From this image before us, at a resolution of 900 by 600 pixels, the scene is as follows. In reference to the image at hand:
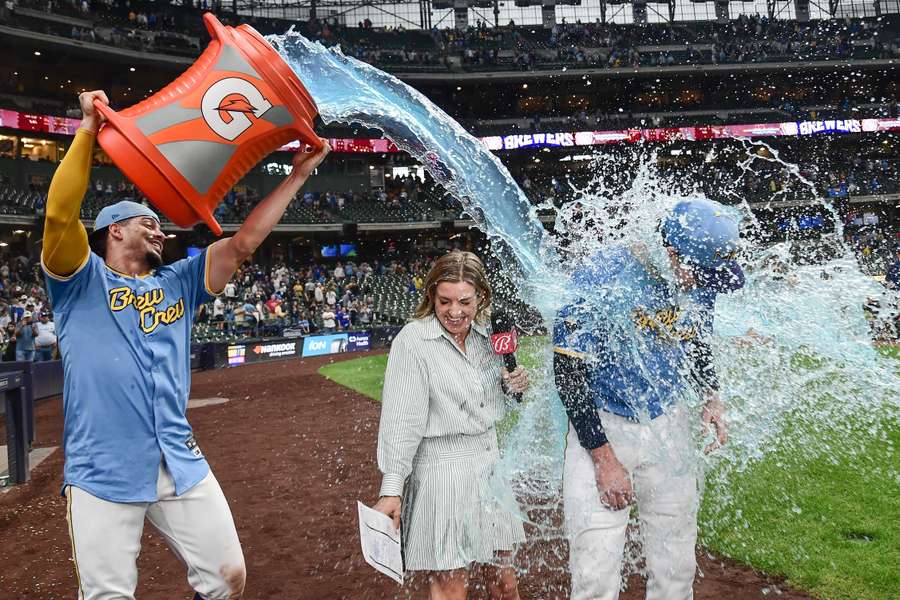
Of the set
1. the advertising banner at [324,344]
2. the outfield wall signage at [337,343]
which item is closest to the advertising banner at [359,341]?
the outfield wall signage at [337,343]

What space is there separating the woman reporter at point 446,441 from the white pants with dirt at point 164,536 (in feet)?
2.46

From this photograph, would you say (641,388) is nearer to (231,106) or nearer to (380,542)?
(380,542)

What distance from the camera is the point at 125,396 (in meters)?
2.61

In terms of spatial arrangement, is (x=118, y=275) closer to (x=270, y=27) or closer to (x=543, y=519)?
(x=543, y=519)

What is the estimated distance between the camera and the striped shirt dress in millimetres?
2678

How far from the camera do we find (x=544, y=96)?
43750 mm

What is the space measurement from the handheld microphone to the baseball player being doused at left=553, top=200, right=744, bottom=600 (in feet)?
0.87

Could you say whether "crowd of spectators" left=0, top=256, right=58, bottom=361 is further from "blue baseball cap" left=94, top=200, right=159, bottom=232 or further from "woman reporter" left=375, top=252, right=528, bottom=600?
"woman reporter" left=375, top=252, right=528, bottom=600

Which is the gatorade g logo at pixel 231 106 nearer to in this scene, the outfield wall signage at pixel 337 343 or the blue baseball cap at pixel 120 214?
the blue baseball cap at pixel 120 214

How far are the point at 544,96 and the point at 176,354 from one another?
43984mm

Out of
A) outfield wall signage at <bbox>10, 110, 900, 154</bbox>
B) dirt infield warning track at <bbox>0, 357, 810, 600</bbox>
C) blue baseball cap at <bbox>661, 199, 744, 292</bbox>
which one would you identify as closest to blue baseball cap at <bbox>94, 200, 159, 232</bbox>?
blue baseball cap at <bbox>661, 199, 744, 292</bbox>

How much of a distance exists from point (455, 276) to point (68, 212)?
154 cm

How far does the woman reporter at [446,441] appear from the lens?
268 centimetres

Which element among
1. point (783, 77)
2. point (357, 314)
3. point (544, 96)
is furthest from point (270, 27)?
point (783, 77)
